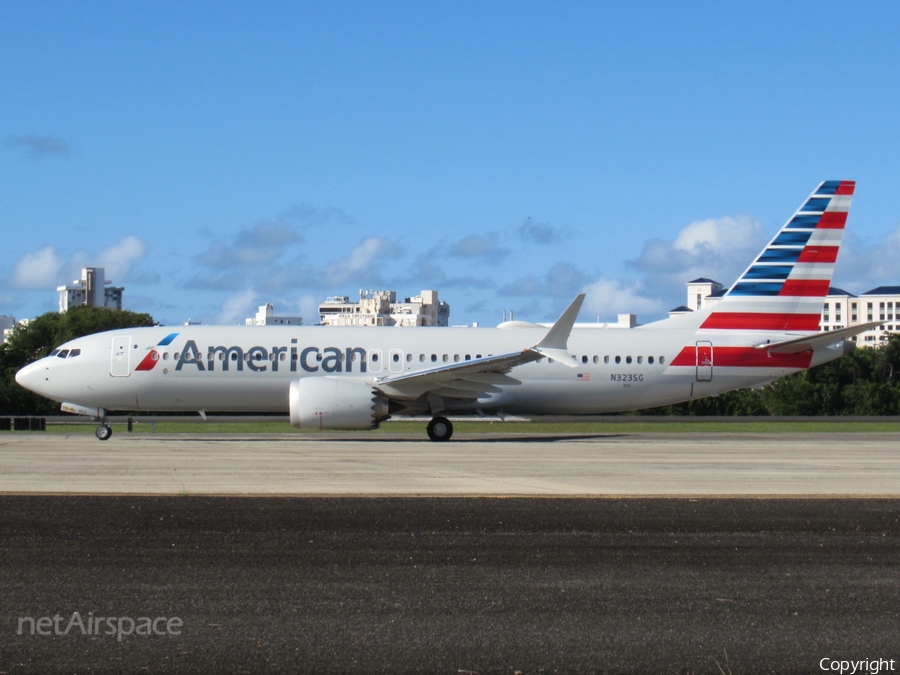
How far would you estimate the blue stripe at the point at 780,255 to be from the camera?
2986cm

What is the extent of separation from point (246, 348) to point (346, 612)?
21644 millimetres

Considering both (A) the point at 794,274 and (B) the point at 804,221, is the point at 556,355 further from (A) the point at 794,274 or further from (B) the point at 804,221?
(B) the point at 804,221

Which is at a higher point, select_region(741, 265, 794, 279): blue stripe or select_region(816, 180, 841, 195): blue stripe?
select_region(816, 180, 841, 195): blue stripe

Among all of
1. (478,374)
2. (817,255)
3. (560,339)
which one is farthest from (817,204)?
(478,374)

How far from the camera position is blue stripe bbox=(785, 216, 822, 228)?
98.2 feet

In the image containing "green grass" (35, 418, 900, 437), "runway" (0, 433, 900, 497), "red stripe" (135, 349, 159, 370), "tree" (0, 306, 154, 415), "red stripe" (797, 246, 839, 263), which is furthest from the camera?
"tree" (0, 306, 154, 415)

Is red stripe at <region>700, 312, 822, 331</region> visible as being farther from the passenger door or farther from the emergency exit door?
the passenger door

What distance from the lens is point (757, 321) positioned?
97.0 feet

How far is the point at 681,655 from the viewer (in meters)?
6.14

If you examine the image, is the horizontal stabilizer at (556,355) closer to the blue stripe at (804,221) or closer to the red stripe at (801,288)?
the red stripe at (801,288)

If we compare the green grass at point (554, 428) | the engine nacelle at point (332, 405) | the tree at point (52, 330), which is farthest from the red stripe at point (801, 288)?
the tree at point (52, 330)

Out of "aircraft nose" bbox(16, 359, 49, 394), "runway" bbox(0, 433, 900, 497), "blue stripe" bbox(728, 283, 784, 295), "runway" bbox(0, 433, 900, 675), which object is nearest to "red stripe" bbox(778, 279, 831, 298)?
"blue stripe" bbox(728, 283, 784, 295)

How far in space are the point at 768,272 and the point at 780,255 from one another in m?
0.65

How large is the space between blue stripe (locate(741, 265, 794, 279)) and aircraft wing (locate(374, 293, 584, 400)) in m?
6.43
